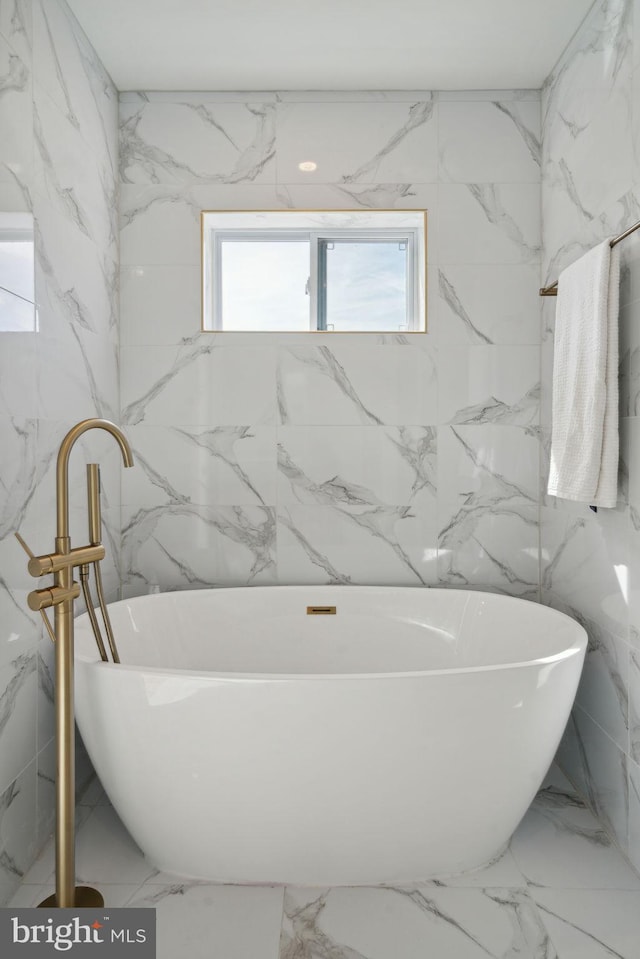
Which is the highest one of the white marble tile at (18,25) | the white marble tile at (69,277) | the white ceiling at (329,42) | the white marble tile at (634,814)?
the white ceiling at (329,42)

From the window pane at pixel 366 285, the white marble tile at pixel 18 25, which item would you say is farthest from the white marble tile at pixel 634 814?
the white marble tile at pixel 18 25

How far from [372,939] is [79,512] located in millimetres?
1462

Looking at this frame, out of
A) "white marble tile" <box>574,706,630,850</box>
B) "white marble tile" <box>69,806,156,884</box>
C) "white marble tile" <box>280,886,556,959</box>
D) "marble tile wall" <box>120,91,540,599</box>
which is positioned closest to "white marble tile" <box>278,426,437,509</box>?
"marble tile wall" <box>120,91,540,599</box>

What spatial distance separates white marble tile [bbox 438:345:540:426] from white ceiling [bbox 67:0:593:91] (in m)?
1.04

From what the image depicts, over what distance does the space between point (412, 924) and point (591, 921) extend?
430 millimetres

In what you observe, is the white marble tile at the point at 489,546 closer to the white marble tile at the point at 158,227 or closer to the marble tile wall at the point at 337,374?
the marble tile wall at the point at 337,374

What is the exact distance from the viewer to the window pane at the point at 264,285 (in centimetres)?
277

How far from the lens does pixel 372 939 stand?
4.78 ft

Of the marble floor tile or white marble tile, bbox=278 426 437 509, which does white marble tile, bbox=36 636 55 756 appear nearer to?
the marble floor tile

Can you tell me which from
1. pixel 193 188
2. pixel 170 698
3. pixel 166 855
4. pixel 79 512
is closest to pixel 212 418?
pixel 79 512

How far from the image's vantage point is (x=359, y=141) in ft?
8.29

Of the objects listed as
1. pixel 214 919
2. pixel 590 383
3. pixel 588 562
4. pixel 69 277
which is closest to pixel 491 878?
pixel 214 919

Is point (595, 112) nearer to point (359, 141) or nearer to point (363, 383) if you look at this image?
point (359, 141)

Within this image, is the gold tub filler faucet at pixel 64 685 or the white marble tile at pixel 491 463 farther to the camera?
the white marble tile at pixel 491 463
